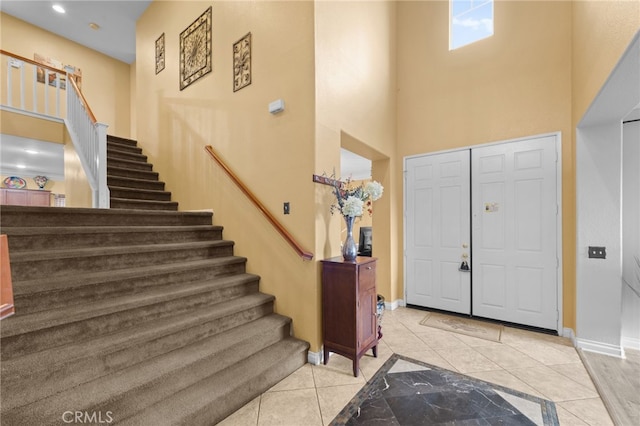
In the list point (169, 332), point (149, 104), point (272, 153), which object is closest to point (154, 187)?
point (149, 104)

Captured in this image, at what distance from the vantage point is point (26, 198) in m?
7.25

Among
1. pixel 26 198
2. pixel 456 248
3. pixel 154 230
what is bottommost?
pixel 456 248

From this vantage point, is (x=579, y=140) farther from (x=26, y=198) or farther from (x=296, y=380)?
(x=26, y=198)

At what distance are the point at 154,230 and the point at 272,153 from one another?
5.03 feet

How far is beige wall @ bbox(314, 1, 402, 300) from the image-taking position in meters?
2.73

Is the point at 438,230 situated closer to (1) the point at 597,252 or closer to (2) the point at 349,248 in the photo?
(1) the point at 597,252

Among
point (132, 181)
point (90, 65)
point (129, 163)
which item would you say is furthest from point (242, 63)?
point (90, 65)

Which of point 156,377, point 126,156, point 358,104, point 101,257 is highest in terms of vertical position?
point 358,104

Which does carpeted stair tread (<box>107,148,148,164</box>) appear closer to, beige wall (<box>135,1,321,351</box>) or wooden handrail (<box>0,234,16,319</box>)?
beige wall (<box>135,1,321,351</box>)

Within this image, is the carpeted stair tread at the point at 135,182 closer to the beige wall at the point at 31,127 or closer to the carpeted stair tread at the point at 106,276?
the beige wall at the point at 31,127

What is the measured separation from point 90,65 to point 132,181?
15.1ft

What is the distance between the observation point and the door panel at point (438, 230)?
3816 mm

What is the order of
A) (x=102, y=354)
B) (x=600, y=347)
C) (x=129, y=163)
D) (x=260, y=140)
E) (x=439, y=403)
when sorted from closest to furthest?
(x=102, y=354) < (x=439, y=403) < (x=600, y=347) < (x=260, y=140) < (x=129, y=163)

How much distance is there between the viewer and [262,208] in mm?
2939
